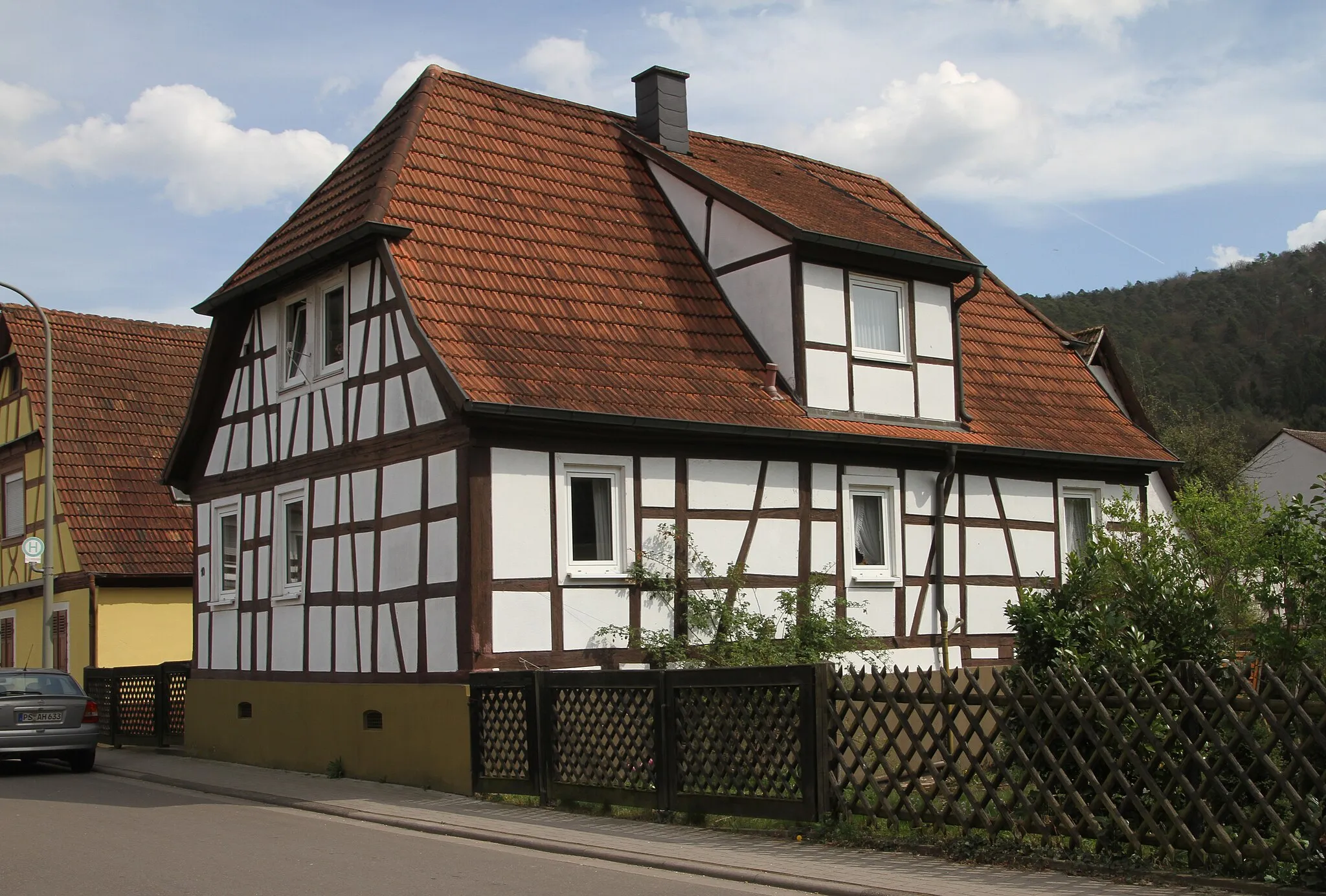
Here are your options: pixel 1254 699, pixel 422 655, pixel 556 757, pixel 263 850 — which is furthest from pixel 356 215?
pixel 1254 699

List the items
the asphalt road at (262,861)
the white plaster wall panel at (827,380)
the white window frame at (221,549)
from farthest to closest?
1. the white window frame at (221,549)
2. the white plaster wall panel at (827,380)
3. the asphalt road at (262,861)

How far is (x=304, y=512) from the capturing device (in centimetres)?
1823

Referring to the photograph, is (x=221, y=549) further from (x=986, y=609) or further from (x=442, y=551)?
(x=986, y=609)

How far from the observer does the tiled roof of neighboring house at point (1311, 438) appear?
63037mm

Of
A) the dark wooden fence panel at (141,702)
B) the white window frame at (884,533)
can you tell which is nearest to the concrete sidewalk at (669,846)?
the dark wooden fence panel at (141,702)

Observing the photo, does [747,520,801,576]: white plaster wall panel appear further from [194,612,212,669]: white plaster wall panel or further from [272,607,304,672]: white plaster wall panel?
[194,612,212,669]: white plaster wall panel

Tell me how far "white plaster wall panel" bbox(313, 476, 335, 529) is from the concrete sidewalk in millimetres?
3131

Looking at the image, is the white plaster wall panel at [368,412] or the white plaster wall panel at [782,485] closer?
the white plaster wall panel at [368,412]

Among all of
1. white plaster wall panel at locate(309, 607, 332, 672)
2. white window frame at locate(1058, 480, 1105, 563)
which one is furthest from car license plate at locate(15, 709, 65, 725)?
white window frame at locate(1058, 480, 1105, 563)

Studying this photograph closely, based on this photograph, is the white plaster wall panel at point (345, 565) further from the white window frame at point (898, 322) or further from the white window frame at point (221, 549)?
the white window frame at point (898, 322)

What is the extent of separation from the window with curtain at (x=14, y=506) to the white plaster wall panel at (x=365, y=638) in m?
15.9

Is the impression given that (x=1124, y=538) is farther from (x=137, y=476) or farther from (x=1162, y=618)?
(x=137, y=476)

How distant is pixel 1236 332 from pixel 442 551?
8400 centimetres

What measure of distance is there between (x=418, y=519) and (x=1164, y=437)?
108 ft
